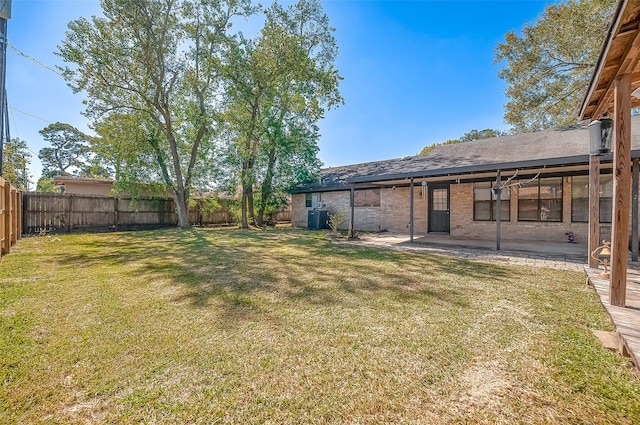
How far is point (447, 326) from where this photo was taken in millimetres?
2918

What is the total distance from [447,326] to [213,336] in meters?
2.36

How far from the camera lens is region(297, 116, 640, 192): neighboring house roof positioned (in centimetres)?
694

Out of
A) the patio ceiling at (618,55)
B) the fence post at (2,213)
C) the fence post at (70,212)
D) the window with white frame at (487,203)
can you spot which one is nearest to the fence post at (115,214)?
the fence post at (70,212)

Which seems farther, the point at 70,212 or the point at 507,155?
the point at 70,212

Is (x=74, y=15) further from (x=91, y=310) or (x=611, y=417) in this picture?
(x=611, y=417)

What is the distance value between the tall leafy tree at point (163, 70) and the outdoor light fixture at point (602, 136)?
49.0 feet

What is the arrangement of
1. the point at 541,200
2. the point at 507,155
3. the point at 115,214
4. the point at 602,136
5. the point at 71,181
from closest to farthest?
1. the point at 602,136
2. the point at 507,155
3. the point at 541,200
4. the point at 115,214
5. the point at 71,181

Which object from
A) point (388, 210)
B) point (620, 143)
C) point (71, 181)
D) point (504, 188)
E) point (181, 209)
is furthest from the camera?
point (71, 181)

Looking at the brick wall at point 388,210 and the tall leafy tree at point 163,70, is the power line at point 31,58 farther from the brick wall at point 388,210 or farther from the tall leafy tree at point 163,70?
the brick wall at point 388,210

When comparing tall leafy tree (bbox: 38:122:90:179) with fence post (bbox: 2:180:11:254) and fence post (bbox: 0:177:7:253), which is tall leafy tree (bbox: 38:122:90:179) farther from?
fence post (bbox: 0:177:7:253)

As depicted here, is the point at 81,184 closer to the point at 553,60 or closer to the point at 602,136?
the point at 602,136

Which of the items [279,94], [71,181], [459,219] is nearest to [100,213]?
[71,181]

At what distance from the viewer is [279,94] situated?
50.4 feet

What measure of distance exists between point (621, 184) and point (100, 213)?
16697 mm
